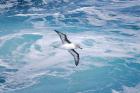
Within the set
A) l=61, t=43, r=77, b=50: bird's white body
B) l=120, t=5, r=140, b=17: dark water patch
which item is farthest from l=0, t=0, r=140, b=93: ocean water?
l=61, t=43, r=77, b=50: bird's white body

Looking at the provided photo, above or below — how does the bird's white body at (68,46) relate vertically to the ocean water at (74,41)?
above

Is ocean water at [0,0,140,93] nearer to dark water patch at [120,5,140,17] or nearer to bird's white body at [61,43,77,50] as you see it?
dark water patch at [120,5,140,17]

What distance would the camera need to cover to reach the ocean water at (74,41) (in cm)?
7656

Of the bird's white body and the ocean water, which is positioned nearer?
the bird's white body

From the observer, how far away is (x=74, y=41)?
81.9 m

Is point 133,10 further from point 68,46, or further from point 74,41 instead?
point 68,46

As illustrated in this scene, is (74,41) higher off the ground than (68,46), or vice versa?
(68,46)

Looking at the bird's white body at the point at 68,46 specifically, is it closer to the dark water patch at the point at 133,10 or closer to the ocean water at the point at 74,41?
the ocean water at the point at 74,41

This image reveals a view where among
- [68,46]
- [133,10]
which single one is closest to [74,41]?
[133,10]

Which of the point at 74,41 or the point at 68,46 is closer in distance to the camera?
the point at 68,46

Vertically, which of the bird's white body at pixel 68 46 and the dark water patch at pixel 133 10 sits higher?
the bird's white body at pixel 68 46

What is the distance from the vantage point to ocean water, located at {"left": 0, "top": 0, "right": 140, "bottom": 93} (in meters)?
76.6

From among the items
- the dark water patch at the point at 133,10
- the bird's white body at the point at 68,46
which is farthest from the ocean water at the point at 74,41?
the bird's white body at the point at 68,46

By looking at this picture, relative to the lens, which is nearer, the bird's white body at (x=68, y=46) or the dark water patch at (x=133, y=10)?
the bird's white body at (x=68, y=46)
